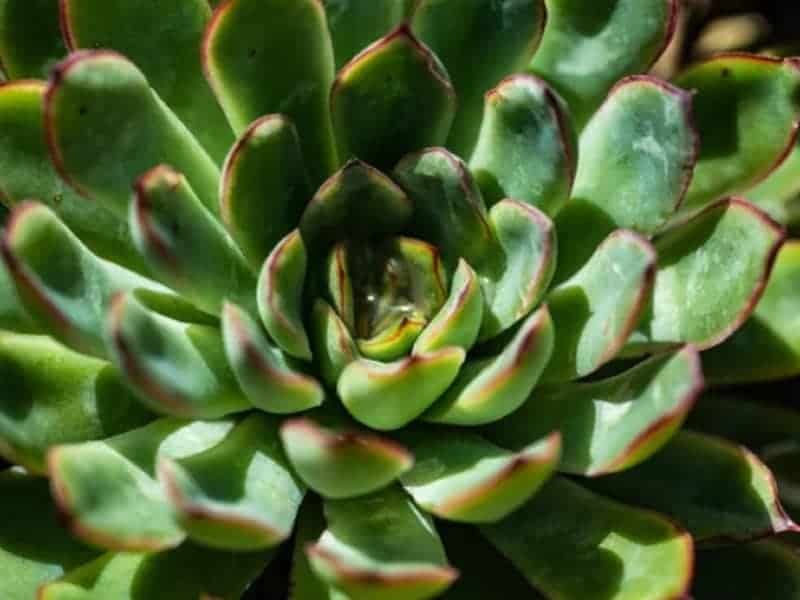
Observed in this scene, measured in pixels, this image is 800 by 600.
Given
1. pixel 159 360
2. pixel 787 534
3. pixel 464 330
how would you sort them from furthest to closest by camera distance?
1. pixel 787 534
2. pixel 464 330
3. pixel 159 360

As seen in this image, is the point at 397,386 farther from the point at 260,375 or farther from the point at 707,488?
the point at 707,488

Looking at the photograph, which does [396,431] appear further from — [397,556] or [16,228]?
[16,228]

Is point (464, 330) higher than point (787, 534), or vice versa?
point (464, 330)

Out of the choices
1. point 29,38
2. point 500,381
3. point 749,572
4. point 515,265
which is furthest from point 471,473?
point 29,38

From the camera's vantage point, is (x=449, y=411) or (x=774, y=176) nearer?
(x=449, y=411)

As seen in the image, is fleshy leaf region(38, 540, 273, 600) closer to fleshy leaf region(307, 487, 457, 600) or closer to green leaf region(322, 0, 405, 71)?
fleshy leaf region(307, 487, 457, 600)

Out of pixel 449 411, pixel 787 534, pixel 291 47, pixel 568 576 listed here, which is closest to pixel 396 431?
pixel 449 411

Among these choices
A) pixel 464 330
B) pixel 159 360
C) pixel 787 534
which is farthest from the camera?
pixel 787 534
